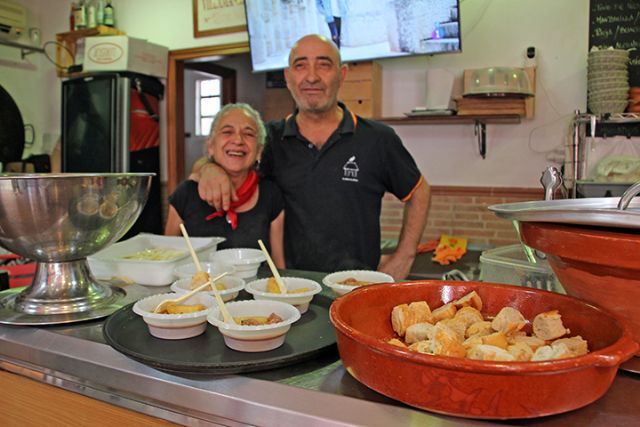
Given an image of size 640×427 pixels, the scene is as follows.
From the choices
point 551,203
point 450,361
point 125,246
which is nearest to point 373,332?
point 450,361

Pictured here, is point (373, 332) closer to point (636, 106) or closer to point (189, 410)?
point (189, 410)

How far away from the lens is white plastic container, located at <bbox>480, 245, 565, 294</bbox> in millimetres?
1114

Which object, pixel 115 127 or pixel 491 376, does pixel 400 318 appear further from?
pixel 115 127

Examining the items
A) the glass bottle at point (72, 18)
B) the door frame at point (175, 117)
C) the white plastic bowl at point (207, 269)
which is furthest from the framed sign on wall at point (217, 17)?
the white plastic bowl at point (207, 269)

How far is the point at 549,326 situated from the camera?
0.80 meters

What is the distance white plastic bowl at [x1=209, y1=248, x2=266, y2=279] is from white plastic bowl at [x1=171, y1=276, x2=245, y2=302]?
0.75ft

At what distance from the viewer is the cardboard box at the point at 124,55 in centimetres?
433

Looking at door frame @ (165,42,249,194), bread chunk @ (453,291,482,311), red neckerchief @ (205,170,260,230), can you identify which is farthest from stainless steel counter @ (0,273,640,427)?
door frame @ (165,42,249,194)

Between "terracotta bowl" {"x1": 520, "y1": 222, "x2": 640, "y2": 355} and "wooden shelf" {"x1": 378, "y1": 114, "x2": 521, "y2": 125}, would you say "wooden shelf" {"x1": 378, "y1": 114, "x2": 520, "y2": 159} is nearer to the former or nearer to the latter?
"wooden shelf" {"x1": 378, "y1": 114, "x2": 521, "y2": 125}

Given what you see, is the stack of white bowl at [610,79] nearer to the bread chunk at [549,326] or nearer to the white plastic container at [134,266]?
the white plastic container at [134,266]

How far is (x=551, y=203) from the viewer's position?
89 centimetres

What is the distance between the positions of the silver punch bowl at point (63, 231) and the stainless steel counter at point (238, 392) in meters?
0.12

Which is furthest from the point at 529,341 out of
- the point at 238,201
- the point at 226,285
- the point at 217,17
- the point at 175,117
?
the point at 175,117

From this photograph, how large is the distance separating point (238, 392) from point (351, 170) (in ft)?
5.15
